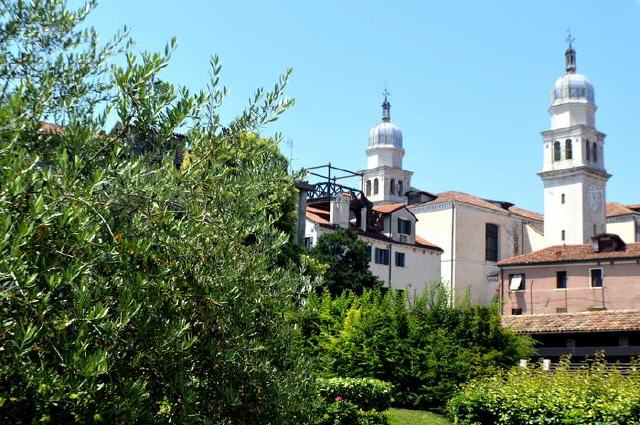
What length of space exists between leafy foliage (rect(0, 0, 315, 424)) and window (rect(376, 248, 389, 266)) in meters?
46.6

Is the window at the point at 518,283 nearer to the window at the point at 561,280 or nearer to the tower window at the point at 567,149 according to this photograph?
the window at the point at 561,280

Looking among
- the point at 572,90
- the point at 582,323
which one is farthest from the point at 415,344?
A: the point at 572,90

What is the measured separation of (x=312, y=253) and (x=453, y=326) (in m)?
18.2

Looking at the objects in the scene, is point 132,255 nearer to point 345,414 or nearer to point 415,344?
point 345,414

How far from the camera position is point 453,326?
2370 cm

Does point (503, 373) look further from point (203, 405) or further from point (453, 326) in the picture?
point (203, 405)

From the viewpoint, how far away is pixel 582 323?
28.5 meters

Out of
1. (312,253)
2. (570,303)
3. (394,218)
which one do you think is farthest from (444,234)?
(312,253)

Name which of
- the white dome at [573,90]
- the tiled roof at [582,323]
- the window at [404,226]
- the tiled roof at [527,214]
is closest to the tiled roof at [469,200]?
the tiled roof at [527,214]

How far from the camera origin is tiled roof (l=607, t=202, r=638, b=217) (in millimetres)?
72188

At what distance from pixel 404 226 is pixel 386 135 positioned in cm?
3351

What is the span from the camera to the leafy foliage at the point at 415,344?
Answer: 22.2 metres

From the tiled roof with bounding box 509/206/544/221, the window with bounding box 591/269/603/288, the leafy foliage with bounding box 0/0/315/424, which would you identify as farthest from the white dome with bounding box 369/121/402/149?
the leafy foliage with bounding box 0/0/315/424

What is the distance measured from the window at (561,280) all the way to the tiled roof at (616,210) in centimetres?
2773
